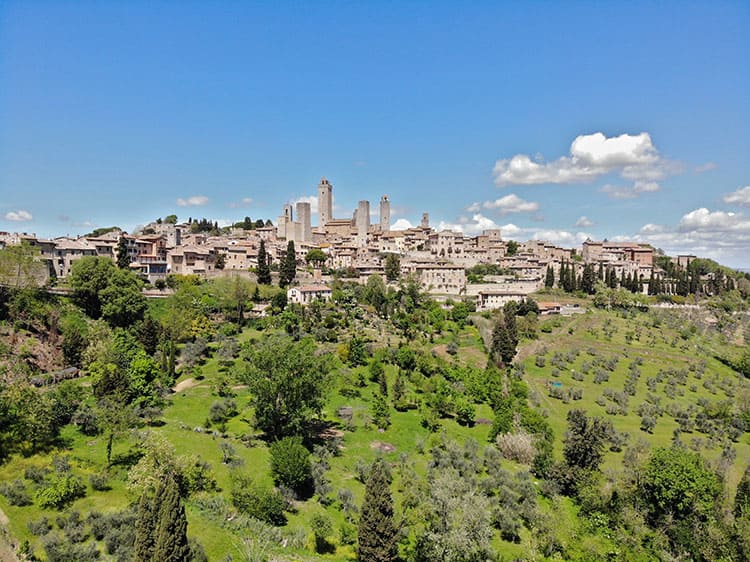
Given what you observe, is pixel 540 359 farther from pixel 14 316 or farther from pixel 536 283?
pixel 14 316

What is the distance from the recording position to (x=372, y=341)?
45.7 meters

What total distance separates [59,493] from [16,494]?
1421 mm

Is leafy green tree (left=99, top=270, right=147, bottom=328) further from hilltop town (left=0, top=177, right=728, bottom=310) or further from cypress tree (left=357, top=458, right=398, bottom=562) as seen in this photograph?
cypress tree (left=357, top=458, right=398, bottom=562)

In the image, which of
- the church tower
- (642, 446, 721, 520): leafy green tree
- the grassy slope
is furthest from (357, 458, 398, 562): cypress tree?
the church tower

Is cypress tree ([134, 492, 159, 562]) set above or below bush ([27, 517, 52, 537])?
above

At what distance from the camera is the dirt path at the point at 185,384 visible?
31.8 m

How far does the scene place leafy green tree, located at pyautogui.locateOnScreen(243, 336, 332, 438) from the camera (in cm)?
2586

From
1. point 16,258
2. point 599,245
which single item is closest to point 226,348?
point 16,258

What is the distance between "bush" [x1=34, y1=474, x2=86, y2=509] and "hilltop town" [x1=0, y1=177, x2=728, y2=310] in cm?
3525

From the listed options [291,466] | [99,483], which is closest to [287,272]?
[291,466]

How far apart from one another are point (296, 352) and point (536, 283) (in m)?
53.2

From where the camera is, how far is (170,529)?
14.7m

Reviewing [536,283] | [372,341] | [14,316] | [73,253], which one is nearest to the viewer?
[14,316]

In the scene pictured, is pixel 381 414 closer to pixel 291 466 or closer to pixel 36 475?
pixel 291 466
